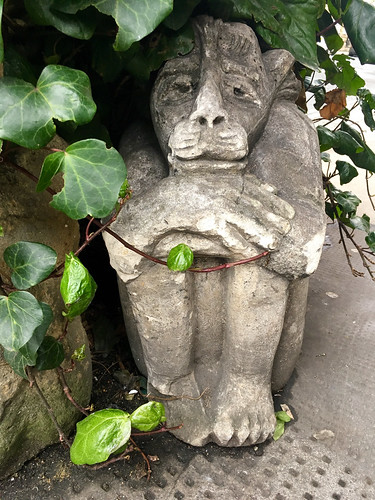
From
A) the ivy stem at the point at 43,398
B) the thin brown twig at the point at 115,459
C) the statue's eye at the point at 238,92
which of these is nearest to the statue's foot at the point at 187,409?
the thin brown twig at the point at 115,459

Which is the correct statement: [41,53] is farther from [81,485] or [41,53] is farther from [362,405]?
[362,405]

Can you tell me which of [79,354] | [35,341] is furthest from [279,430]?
[35,341]

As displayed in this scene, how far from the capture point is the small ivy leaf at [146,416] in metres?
0.86

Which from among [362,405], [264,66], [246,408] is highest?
[264,66]

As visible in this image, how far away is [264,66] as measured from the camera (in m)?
1.00

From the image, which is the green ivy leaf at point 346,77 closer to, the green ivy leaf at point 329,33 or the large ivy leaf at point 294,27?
the green ivy leaf at point 329,33

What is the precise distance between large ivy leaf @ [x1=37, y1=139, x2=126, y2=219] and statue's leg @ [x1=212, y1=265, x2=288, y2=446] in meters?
0.33

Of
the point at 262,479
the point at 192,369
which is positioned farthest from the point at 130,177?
the point at 262,479

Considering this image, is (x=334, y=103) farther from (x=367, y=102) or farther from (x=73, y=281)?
(x=73, y=281)

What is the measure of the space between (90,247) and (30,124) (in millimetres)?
742

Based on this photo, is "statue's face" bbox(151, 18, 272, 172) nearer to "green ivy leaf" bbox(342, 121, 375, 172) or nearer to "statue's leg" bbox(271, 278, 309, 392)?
"statue's leg" bbox(271, 278, 309, 392)

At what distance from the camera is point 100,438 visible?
83 centimetres

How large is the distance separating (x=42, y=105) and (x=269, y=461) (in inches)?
31.8

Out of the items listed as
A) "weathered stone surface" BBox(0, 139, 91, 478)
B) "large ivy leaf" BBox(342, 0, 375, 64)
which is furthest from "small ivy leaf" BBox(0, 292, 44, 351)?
"large ivy leaf" BBox(342, 0, 375, 64)
